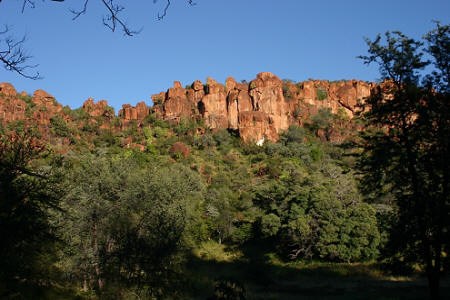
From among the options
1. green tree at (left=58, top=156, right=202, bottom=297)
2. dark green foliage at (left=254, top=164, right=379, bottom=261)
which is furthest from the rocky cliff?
green tree at (left=58, top=156, right=202, bottom=297)

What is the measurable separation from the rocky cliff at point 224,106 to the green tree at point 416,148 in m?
62.9

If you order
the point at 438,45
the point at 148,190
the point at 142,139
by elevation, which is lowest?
the point at 148,190

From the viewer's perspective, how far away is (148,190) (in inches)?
819

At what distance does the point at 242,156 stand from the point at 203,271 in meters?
42.4

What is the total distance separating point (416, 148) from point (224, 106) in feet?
242

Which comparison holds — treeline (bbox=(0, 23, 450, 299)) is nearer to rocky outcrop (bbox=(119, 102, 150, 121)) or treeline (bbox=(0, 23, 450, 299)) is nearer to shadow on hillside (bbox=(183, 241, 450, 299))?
shadow on hillside (bbox=(183, 241, 450, 299))

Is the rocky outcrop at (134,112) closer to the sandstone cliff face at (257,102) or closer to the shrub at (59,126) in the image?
the sandstone cliff face at (257,102)

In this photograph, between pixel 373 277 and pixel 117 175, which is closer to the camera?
pixel 117 175

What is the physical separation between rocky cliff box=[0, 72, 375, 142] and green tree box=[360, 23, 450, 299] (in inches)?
2474

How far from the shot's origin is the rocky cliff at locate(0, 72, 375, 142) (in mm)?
74688

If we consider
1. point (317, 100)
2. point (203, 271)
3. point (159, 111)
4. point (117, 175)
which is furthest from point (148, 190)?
point (317, 100)

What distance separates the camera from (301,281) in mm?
24734

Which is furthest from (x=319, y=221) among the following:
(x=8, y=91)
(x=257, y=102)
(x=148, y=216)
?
(x=8, y=91)

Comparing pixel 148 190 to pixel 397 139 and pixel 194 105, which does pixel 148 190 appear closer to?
pixel 397 139
